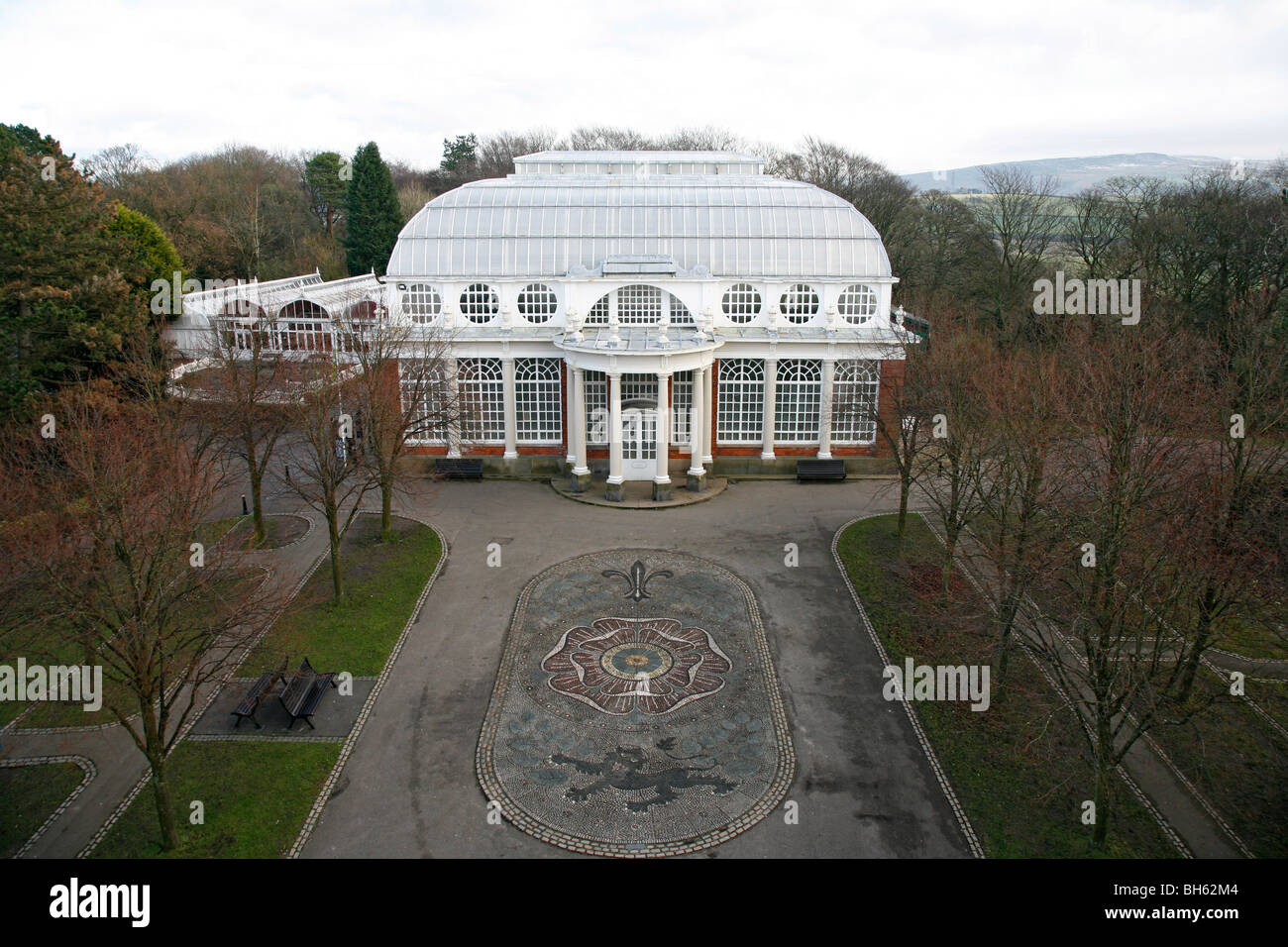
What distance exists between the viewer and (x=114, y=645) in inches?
523

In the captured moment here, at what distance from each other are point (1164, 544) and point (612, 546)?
16.9 metres

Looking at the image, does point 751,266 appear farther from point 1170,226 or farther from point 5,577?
point 5,577

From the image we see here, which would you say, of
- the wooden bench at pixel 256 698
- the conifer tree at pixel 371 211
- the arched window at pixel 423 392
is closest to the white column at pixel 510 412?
the arched window at pixel 423 392

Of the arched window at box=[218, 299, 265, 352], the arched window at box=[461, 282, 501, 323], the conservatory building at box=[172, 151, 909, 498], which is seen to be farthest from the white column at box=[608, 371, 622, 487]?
the arched window at box=[218, 299, 265, 352]

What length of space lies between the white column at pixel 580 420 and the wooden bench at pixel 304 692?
50.6ft

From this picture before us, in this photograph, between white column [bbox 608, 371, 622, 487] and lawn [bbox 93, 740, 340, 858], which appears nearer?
lawn [bbox 93, 740, 340, 858]

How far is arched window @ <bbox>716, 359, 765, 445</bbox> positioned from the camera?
34.9 metres

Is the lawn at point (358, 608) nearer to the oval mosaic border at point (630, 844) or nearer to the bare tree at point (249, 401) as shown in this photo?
the bare tree at point (249, 401)

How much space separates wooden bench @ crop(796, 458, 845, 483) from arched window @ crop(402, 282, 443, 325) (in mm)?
17445

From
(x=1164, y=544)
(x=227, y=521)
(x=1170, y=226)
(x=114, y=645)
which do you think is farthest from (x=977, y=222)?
(x=114, y=645)

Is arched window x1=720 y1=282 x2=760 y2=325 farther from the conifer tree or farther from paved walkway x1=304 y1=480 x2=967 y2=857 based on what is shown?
the conifer tree

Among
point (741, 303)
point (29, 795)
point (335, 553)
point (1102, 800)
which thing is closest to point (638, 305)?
point (741, 303)

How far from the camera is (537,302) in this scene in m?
34.5

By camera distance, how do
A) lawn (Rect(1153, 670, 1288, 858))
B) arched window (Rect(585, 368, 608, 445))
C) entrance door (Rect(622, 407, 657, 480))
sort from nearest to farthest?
lawn (Rect(1153, 670, 1288, 858))
entrance door (Rect(622, 407, 657, 480))
arched window (Rect(585, 368, 608, 445))
